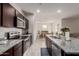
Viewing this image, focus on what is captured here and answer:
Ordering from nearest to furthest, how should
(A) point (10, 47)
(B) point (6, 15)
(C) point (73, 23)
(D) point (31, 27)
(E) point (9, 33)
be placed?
(A) point (10, 47) → (B) point (6, 15) → (E) point (9, 33) → (C) point (73, 23) → (D) point (31, 27)

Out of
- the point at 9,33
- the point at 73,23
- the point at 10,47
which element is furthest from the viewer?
the point at 73,23

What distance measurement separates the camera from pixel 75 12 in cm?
327

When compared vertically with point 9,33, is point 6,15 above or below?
above

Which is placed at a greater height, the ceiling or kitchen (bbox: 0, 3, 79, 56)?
the ceiling

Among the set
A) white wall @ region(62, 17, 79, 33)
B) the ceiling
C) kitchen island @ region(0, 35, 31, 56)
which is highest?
the ceiling

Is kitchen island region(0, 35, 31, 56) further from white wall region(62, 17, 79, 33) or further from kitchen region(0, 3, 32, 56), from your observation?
white wall region(62, 17, 79, 33)

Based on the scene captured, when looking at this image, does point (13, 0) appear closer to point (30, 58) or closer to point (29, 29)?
point (30, 58)

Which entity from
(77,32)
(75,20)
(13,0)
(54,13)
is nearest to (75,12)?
(75,20)

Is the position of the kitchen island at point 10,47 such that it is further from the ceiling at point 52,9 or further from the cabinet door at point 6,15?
the ceiling at point 52,9

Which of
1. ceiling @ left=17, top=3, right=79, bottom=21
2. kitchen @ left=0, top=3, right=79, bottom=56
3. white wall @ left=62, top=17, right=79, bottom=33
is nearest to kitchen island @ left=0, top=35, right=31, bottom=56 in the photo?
kitchen @ left=0, top=3, right=79, bottom=56

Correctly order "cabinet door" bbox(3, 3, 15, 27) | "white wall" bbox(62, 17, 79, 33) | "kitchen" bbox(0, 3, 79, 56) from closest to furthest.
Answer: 1. "kitchen" bbox(0, 3, 79, 56)
2. "cabinet door" bbox(3, 3, 15, 27)
3. "white wall" bbox(62, 17, 79, 33)

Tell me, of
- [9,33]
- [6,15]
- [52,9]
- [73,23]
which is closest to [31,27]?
[52,9]

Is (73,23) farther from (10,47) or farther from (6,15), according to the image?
(10,47)

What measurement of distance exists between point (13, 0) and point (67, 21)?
3.16 meters
